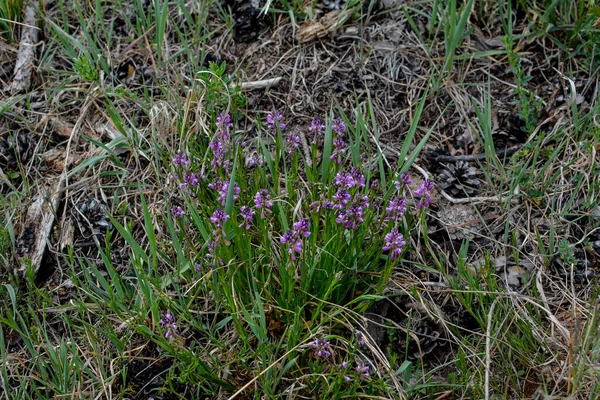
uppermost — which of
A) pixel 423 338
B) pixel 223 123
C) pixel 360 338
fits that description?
pixel 223 123

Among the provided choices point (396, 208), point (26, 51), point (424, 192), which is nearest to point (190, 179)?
point (396, 208)

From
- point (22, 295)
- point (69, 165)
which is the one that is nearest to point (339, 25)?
point (69, 165)

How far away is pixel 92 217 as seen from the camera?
3428 mm

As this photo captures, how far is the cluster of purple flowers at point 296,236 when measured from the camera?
2.64m

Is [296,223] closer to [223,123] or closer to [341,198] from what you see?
[341,198]

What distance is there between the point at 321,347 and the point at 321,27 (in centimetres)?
203

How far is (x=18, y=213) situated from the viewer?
3.45 metres

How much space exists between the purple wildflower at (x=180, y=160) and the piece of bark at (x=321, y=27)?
1.17 m

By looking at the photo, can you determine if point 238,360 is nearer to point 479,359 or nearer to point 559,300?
point 479,359

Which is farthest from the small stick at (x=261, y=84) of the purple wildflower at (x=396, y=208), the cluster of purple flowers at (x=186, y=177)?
the purple wildflower at (x=396, y=208)

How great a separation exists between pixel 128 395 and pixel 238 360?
0.53 m

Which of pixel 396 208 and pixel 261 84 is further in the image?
pixel 261 84

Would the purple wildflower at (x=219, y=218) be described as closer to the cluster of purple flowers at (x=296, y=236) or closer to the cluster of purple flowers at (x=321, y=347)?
the cluster of purple flowers at (x=296, y=236)

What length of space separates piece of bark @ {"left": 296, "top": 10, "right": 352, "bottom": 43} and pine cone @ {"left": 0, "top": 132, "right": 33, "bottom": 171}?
64.9 inches
